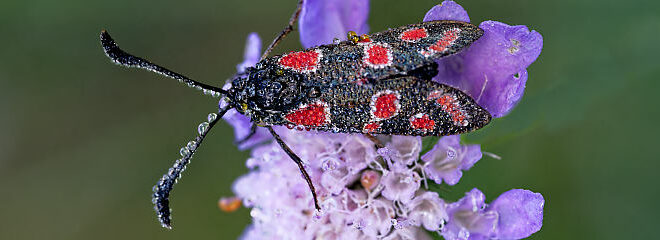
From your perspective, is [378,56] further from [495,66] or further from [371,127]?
[495,66]

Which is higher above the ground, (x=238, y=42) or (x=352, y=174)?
(x=238, y=42)

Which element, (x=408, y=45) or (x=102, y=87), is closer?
(x=408, y=45)

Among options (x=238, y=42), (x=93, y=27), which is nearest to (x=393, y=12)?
(x=238, y=42)

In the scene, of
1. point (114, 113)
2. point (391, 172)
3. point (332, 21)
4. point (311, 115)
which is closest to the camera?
point (311, 115)

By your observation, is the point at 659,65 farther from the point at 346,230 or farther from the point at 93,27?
the point at 93,27

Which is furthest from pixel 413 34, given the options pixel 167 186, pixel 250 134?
pixel 167 186
